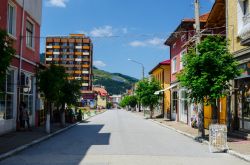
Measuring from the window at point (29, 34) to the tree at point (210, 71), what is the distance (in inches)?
428

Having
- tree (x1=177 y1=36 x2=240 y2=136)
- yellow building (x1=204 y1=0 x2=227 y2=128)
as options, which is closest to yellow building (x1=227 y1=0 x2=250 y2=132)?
tree (x1=177 y1=36 x2=240 y2=136)

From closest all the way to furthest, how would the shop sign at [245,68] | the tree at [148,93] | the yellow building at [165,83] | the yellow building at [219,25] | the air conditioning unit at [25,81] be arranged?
the shop sign at [245,68] → the air conditioning unit at [25,81] → the yellow building at [219,25] → the tree at [148,93] → the yellow building at [165,83]

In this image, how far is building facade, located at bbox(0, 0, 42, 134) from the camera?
21.3m

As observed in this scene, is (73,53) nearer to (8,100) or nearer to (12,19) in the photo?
(12,19)

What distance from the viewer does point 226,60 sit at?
1922cm

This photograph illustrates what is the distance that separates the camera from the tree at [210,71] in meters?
19.0

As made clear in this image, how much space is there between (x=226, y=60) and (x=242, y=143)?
395cm

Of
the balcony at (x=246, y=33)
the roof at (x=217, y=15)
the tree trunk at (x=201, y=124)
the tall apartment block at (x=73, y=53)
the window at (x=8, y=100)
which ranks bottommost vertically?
the tree trunk at (x=201, y=124)

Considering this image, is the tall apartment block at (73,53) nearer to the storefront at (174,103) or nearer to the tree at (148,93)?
the tree at (148,93)

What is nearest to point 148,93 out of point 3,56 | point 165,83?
point 165,83

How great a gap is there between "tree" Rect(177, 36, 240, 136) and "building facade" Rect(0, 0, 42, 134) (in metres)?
8.69

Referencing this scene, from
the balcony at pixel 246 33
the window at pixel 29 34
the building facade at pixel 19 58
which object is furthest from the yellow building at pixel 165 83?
the balcony at pixel 246 33

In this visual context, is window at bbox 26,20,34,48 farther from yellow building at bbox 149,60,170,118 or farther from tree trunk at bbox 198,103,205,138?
yellow building at bbox 149,60,170,118

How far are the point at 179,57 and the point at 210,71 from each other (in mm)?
19298
